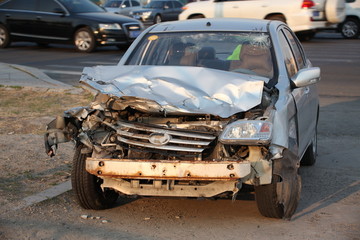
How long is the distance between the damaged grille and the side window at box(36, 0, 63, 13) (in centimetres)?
1581

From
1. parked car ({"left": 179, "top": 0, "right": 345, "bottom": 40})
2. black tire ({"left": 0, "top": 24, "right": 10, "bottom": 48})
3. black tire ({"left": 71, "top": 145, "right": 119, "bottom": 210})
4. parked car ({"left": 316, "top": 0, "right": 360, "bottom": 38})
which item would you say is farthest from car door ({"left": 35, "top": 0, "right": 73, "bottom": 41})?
black tire ({"left": 71, "top": 145, "right": 119, "bottom": 210})

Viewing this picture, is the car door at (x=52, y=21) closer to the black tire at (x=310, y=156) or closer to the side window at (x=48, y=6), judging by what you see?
the side window at (x=48, y=6)

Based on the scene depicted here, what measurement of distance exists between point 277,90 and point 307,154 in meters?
1.75

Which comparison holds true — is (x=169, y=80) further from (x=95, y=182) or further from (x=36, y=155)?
(x=36, y=155)

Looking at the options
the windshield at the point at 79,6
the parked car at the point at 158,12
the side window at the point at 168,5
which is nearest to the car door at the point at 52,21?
the windshield at the point at 79,6

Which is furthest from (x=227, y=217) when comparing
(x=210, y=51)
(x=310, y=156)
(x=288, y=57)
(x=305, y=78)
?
(x=310, y=156)

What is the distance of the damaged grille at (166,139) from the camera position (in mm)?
5227

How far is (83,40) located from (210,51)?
13927 millimetres

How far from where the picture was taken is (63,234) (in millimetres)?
5164

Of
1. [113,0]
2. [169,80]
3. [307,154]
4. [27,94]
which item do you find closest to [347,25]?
[113,0]

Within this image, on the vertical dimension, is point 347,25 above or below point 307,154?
below

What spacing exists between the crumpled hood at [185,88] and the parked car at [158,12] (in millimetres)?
29246

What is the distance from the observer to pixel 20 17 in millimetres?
21141

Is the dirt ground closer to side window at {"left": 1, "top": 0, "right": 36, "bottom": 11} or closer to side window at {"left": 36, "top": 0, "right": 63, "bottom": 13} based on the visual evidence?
side window at {"left": 36, "top": 0, "right": 63, "bottom": 13}
